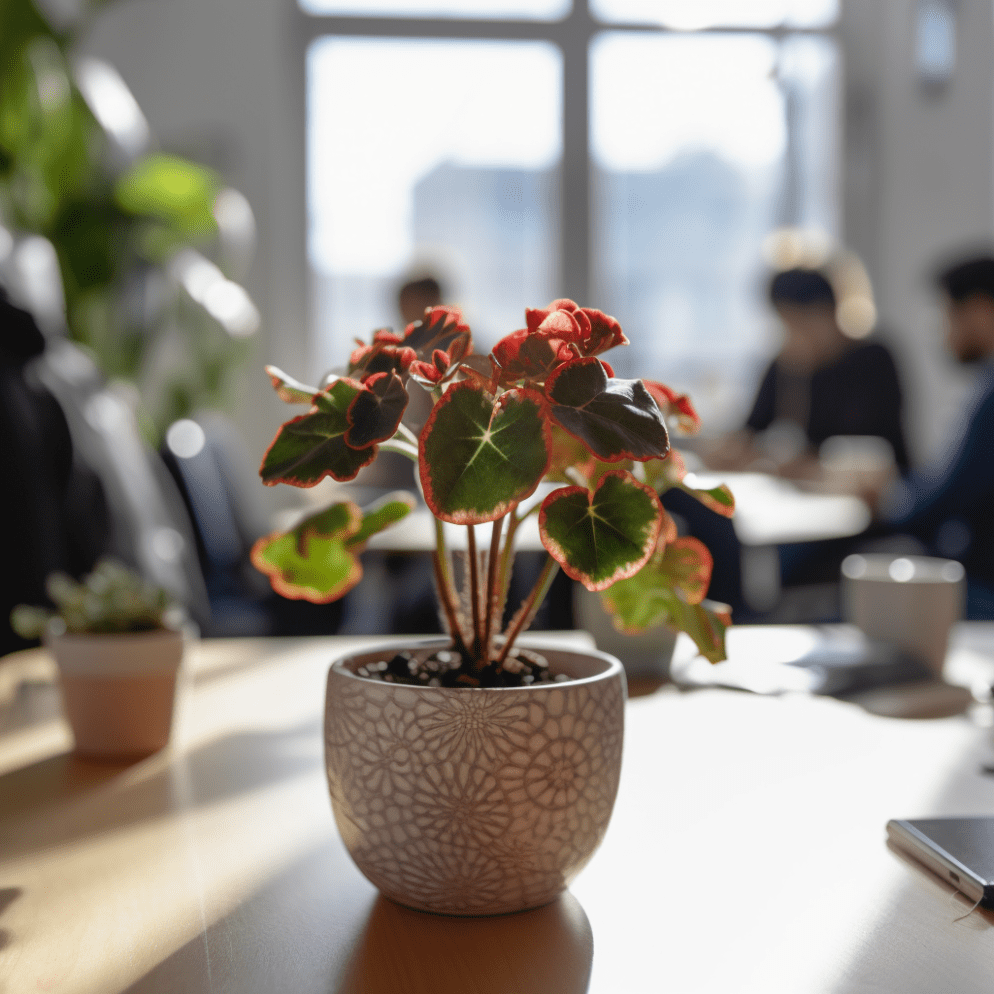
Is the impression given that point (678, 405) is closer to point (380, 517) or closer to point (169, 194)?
point (380, 517)

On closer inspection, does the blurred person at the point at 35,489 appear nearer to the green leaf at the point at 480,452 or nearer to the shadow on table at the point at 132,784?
the shadow on table at the point at 132,784

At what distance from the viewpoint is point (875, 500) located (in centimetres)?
286

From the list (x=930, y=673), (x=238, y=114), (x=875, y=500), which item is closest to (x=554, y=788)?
(x=930, y=673)

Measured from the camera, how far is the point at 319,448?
1.64 feet

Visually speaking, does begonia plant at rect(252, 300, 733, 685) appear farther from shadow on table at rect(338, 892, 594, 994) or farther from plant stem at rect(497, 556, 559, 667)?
shadow on table at rect(338, 892, 594, 994)

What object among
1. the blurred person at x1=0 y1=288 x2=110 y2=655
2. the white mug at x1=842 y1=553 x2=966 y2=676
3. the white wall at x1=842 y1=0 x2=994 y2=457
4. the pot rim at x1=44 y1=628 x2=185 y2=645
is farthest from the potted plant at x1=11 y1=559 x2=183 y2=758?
the white wall at x1=842 y1=0 x2=994 y2=457

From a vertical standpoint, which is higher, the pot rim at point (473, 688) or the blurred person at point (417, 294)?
the blurred person at point (417, 294)

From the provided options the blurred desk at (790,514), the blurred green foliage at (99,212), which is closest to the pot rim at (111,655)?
the blurred desk at (790,514)

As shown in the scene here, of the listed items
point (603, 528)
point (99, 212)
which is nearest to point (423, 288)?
point (99, 212)

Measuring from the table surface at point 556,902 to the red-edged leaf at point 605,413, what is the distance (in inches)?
9.3

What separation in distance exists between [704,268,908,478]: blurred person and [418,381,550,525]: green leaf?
319 cm

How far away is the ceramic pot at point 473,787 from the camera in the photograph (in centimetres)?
52

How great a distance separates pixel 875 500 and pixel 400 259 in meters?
2.99

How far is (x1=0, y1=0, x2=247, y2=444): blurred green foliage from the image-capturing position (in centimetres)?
280
